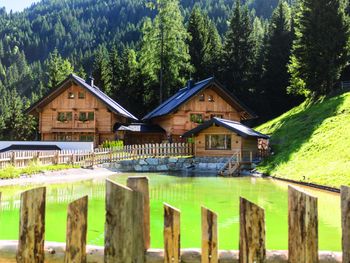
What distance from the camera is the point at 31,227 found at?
2.74 metres

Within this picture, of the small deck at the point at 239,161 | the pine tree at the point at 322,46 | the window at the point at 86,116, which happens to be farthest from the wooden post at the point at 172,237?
the window at the point at 86,116

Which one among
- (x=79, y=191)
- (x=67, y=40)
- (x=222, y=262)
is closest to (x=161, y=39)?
(x=79, y=191)

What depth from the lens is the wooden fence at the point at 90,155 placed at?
2241cm

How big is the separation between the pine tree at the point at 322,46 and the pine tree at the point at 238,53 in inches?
485

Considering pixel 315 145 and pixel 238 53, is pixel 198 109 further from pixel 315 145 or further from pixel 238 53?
pixel 315 145

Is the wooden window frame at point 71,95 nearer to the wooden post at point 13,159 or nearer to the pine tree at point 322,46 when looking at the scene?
the wooden post at point 13,159

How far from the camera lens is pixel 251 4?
14512 cm

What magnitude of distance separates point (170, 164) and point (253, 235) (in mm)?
28159

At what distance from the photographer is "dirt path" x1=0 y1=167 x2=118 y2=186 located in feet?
63.5

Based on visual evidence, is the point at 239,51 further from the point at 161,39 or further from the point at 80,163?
the point at 80,163

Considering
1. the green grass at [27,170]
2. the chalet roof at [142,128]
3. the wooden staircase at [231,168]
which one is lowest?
the wooden staircase at [231,168]

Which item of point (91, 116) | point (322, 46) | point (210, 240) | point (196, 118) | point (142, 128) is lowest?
point (210, 240)

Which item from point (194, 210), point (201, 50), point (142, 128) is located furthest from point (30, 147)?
point (201, 50)

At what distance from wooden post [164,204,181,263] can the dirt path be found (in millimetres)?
17276
